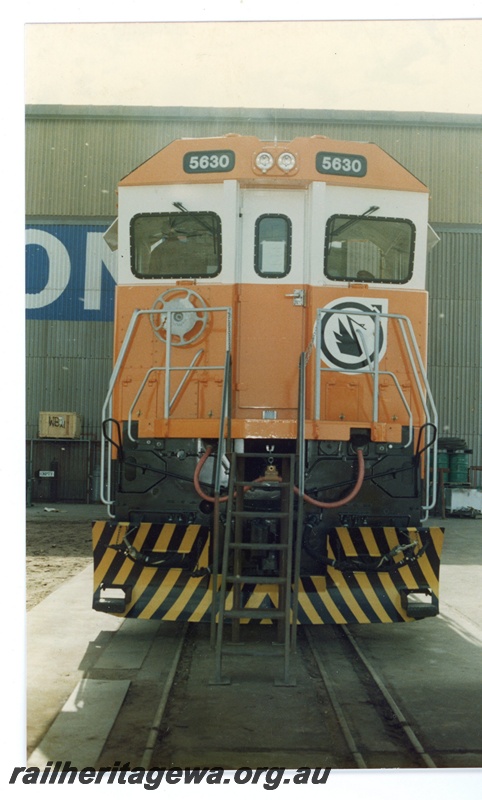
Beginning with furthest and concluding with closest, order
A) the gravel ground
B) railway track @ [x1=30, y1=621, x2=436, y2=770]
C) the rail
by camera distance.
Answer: the gravel ground
the rail
railway track @ [x1=30, y1=621, x2=436, y2=770]

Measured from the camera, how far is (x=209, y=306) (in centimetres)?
679

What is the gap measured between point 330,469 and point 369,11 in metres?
3.38

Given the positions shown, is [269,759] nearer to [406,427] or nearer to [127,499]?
[127,499]

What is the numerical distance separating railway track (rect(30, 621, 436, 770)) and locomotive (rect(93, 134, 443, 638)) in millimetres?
429

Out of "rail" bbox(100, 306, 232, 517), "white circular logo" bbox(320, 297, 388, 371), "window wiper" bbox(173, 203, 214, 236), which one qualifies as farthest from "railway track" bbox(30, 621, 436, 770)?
"window wiper" bbox(173, 203, 214, 236)

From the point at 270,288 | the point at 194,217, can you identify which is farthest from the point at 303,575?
the point at 194,217

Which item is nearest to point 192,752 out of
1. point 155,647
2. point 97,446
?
point 155,647

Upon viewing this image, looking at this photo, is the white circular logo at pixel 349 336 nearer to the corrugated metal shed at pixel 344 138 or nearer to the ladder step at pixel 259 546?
the ladder step at pixel 259 546

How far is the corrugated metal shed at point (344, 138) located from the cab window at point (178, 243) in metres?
2.51

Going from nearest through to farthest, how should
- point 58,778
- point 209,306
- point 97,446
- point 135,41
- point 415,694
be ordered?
point 58,778 → point 135,41 → point 415,694 → point 209,306 → point 97,446

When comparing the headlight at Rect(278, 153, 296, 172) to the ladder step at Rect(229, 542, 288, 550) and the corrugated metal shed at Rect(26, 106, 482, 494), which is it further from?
the ladder step at Rect(229, 542, 288, 550)

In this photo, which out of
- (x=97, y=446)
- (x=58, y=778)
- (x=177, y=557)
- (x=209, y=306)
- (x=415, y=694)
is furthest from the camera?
(x=97, y=446)

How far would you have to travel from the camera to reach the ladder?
17.2 feet

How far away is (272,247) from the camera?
6.86 metres
